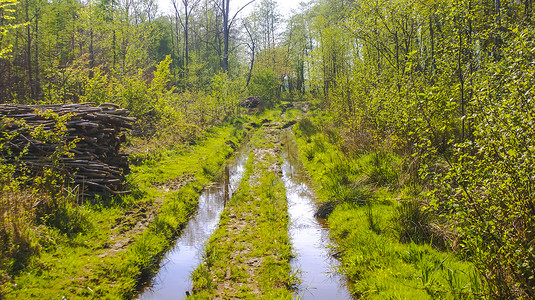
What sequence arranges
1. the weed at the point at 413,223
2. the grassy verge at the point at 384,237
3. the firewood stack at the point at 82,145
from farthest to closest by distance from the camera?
1. the firewood stack at the point at 82,145
2. the weed at the point at 413,223
3. the grassy verge at the point at 384,237

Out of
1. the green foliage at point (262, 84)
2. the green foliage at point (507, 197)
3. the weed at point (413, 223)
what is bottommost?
the weed at point (413, 223)

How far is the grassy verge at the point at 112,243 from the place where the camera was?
418cm

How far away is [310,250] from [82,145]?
20.2 feet

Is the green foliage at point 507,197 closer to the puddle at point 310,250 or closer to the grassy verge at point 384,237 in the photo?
the grassy verge at point 384,237

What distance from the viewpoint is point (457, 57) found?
6191 mm

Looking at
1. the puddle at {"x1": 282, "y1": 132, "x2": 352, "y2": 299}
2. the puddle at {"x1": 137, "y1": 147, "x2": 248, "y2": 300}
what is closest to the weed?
the puddle at {"x1": 282, "y1": 132, "x2": 352, "y2": 299}

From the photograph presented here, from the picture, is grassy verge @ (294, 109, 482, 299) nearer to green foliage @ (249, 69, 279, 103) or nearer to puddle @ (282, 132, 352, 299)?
puddle @ (282, 132, 352, 299)

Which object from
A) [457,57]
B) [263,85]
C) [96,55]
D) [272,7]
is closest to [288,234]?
[457,57]

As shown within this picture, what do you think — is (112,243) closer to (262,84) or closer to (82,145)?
(82,145)

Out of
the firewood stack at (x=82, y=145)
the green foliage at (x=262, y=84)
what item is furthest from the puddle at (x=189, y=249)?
the green foliage at (x=262, y=84)

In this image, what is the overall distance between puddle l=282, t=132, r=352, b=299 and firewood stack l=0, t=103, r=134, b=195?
4672mm

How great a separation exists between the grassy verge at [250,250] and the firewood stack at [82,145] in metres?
3.21

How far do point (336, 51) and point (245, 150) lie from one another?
473 inches

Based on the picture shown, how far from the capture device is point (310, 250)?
5.87 metres
